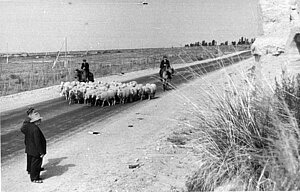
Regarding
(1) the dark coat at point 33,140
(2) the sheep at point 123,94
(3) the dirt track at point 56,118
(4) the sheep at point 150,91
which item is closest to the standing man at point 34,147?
(1) the dark coat at point 33,140

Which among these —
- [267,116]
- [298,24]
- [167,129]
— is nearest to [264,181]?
[267,116]

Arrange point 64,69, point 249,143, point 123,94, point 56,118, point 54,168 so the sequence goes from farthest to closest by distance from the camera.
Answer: point 64,69
point 123,94
point 56,118
point 54,168
point 249,143

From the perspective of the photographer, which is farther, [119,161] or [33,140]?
[119,161]

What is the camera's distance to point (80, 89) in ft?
52.7

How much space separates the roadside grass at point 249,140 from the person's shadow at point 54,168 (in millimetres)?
2663

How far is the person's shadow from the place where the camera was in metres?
6.85

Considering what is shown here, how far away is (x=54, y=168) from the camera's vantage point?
7188 millimetres

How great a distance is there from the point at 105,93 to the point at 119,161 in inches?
320

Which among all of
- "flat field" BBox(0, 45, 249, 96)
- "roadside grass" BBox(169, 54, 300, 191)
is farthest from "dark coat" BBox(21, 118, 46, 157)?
"flat field" BBox(0, 45, 249, 96)

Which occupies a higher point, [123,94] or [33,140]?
[33,140]

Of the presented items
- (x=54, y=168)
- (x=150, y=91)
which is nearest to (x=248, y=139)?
(x=54, y=168)

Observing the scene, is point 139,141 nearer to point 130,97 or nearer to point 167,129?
point 167,129

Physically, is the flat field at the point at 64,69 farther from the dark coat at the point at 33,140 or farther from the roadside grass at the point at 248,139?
the dark coat at the point at 33,140

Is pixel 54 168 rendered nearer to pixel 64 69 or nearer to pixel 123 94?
pixel 123 94
